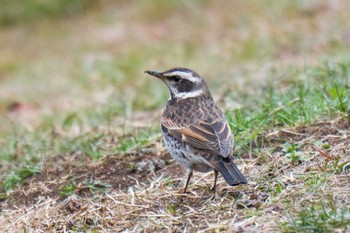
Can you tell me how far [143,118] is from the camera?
444 inches

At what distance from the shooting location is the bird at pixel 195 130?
7031 mm

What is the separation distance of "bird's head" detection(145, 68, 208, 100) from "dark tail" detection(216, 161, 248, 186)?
1467mm

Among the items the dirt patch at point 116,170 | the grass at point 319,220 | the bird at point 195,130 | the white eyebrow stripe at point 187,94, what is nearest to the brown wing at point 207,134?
the bird at point 195,130

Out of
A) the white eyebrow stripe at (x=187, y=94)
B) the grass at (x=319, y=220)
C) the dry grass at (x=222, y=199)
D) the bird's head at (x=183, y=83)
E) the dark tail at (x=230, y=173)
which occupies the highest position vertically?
the bird's head at (x=183, y=83)

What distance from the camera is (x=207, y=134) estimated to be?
732 centimetres

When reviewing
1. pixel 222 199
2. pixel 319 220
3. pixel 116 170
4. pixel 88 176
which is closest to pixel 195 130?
pixel 222 199

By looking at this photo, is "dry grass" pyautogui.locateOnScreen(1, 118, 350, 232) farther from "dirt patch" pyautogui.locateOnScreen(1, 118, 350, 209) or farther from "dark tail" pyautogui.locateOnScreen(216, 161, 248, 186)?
"dark tail" pyautogui.locateOnScreen(216, 161, 248, 186)

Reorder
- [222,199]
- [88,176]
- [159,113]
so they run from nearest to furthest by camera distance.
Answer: [222,199] → [88,176] → [159,113]

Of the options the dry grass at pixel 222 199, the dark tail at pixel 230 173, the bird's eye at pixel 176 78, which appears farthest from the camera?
the bird's eye at pixel 176 78

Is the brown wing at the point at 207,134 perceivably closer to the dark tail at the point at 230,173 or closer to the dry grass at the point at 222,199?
the dark tail at the point at 230,173

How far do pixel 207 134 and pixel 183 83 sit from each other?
115 centimetres

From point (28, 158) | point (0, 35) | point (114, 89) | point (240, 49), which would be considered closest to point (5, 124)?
point (114, 89)

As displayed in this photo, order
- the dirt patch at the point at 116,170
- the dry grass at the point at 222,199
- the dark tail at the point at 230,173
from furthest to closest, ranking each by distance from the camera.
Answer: the dirt patch at the point at 116,170 < the dark tail at the point at 230,173 < the dry grass at the point at 222,199

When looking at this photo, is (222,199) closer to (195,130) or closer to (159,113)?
(195,130)
